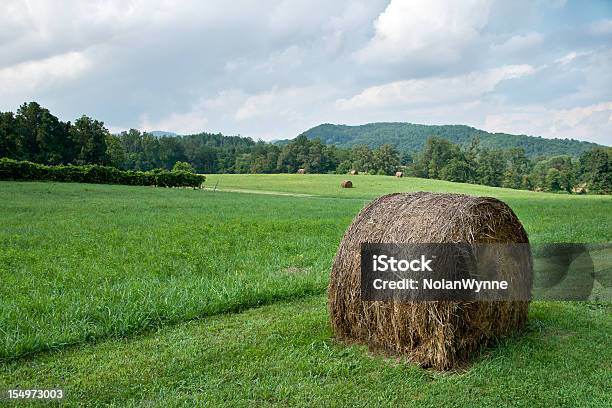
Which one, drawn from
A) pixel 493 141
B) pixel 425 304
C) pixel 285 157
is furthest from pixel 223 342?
pixel 493 141

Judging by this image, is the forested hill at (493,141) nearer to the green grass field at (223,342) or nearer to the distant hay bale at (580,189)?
the distant hay bale at (580,189)

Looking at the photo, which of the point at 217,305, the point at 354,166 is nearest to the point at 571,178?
the point at 354,166

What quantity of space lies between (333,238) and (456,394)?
9905 mm

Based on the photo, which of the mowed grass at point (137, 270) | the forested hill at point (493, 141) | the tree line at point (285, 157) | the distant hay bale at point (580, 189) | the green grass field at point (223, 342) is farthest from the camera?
the forested hill at point (493, 141)

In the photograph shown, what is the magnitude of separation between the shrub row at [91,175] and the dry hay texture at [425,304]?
4424cm

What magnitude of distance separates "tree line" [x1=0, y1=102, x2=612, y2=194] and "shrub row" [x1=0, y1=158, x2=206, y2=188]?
2228 cm

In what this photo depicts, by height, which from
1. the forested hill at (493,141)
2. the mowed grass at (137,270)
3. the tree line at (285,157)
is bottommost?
the mowed grass at (137,270)

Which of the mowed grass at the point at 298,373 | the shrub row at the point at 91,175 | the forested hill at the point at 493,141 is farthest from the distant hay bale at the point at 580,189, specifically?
the mowed grass at the point at 298,373

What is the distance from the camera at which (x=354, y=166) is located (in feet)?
364

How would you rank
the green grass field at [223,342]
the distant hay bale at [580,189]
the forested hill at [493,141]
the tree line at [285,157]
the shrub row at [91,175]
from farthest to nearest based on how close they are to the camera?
the forested hill at [493,141] → the distant hay bale at [580,189] → the tree line at [285,157] → the shrub row at [91,175] → the green grass field at [223,342]

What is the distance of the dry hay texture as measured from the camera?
18.3 ft

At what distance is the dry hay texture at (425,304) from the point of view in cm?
557

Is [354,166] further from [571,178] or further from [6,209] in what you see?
[6,209]

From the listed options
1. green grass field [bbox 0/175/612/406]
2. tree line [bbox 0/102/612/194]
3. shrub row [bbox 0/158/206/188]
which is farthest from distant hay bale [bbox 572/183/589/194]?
green grass field [bbox 0/175/612/406]
